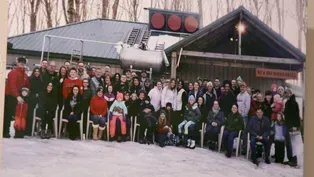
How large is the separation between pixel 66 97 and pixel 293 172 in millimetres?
2517

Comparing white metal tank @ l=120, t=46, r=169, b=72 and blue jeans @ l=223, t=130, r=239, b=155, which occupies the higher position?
white metal tank @ l=120, t=46, r=169, b=72

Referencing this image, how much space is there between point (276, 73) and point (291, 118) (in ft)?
1.69

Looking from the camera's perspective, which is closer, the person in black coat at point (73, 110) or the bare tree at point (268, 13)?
the person in black coat at point (73, 110)

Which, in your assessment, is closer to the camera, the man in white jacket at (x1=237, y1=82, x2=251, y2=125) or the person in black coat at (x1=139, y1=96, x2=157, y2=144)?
the person in black coat at (x1=139, y1=96, x2=157, y2=144)

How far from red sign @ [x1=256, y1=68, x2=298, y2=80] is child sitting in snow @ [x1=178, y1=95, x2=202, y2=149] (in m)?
0.77

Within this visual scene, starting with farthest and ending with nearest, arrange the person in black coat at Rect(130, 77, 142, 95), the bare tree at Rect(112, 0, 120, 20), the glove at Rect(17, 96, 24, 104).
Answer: the bare tree at Rect(112, 0, 120, 20), the person in black coat at Rect(130, 77, 142, 95), the glove at Rect(17, 96, 24, 104)

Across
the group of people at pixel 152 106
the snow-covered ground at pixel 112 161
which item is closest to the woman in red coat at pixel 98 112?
the group of people at pixel 152 106

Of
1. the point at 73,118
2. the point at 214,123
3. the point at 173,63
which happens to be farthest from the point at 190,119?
the point at 73,118

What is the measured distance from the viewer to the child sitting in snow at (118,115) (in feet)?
11.9

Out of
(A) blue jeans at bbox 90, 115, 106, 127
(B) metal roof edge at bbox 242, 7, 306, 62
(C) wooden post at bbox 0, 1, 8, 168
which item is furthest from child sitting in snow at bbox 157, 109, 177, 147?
(C) wooden post at bbox 0, 1, 8, 168

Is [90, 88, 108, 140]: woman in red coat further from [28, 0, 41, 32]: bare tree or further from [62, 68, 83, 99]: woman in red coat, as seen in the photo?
[28, 0, 41, 32]: bare tree

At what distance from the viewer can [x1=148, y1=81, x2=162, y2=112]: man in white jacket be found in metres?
3.74

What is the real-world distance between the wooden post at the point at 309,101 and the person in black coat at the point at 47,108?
2.67 meters

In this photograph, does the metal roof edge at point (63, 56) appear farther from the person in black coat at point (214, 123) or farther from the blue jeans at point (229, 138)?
the blue jeans at point (229, 138)
